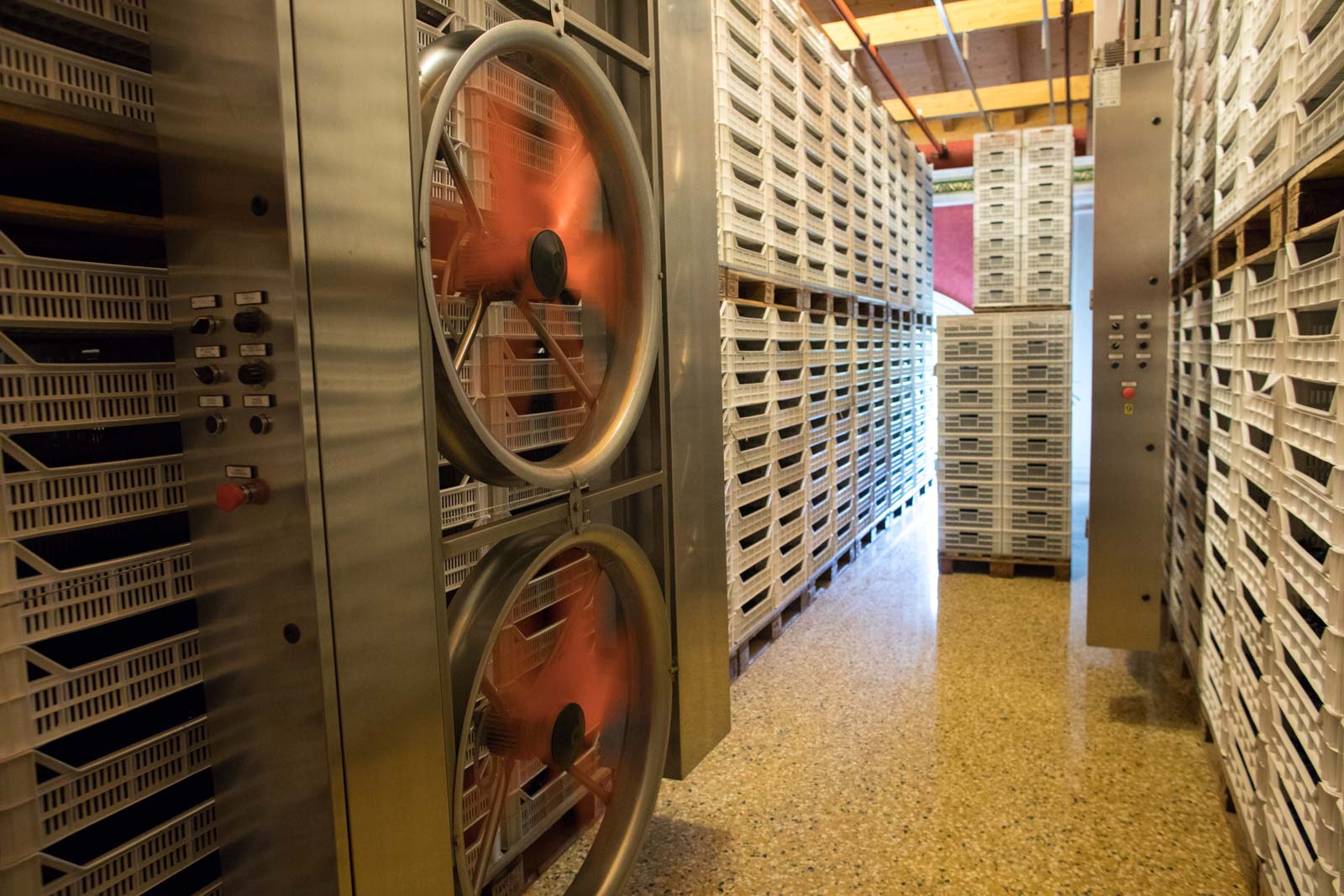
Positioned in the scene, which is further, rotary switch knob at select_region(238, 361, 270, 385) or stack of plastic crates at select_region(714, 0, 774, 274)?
stack of plastic crates at select_region(714, 0, 774, 274)

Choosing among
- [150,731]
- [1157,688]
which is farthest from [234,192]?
[1157,688]

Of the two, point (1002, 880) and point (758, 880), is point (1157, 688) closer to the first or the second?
point (1002, 880)

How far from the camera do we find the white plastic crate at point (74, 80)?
1021 mm

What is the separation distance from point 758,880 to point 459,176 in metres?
1.93

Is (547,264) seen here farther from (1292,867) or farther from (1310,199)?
(1292,867)

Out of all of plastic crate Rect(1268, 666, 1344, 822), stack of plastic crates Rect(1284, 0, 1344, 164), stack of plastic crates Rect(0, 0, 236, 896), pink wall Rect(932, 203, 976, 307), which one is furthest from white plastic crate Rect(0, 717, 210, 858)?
pink wall Rect(932, 203, 976, 307)

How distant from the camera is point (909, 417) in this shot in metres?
7.63

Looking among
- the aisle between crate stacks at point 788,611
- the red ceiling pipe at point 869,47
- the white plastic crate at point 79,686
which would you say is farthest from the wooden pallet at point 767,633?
the red ceiling pipe at point 869,47

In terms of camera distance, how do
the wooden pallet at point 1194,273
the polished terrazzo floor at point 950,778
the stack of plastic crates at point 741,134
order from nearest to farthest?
Result: the polished terrazzo floor at point 950,778
the wooden pallet at point 1194,273
the stack of plastic crates at point 741,134

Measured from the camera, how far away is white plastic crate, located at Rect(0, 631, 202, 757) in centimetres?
102

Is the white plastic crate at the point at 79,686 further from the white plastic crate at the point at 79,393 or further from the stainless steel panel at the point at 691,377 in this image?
the stainless steel panel at the point at 691,377

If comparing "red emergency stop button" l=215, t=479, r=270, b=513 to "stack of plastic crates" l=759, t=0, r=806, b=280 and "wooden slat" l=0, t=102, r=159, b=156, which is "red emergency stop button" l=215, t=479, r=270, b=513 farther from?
"stack of plastic crates" l=759, t=0, r=806, b=280

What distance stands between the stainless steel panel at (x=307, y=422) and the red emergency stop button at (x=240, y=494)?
0.04 feet

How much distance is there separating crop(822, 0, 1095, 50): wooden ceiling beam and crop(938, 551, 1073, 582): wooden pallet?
11.7 feet
